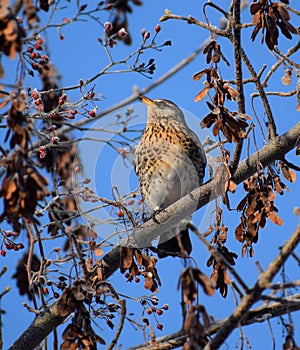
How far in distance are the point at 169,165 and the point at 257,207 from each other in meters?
1.91

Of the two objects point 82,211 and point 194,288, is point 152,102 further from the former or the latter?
point 194,288

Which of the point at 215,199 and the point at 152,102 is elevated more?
the point at 152,102

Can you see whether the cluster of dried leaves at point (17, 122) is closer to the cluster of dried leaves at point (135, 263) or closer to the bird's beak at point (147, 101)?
the cluster of dried leaves at point (135, 263)

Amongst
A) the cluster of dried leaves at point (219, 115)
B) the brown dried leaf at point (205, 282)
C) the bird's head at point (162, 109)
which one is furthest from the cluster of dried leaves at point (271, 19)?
the bird's head at point (162, 109)

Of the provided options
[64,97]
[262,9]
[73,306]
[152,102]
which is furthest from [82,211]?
[152,102]

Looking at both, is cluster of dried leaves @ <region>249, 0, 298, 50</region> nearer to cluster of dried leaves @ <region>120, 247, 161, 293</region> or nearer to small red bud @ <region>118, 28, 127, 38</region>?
small red bud @ <region>118, 28, 127, 38</region>

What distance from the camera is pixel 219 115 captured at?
9.90 ft

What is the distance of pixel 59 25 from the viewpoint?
12.3ft

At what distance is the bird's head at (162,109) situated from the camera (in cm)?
544

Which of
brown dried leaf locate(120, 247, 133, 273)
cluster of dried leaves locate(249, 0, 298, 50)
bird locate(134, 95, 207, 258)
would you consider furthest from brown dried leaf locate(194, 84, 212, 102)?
bird locate(134, 95, 207, 258)

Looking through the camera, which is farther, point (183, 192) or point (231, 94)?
point (183, 192)

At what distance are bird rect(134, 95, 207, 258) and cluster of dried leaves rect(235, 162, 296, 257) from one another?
1550 millimetres

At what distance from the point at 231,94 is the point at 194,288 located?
1.21m

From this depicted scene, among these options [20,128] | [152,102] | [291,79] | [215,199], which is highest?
[152,102]
